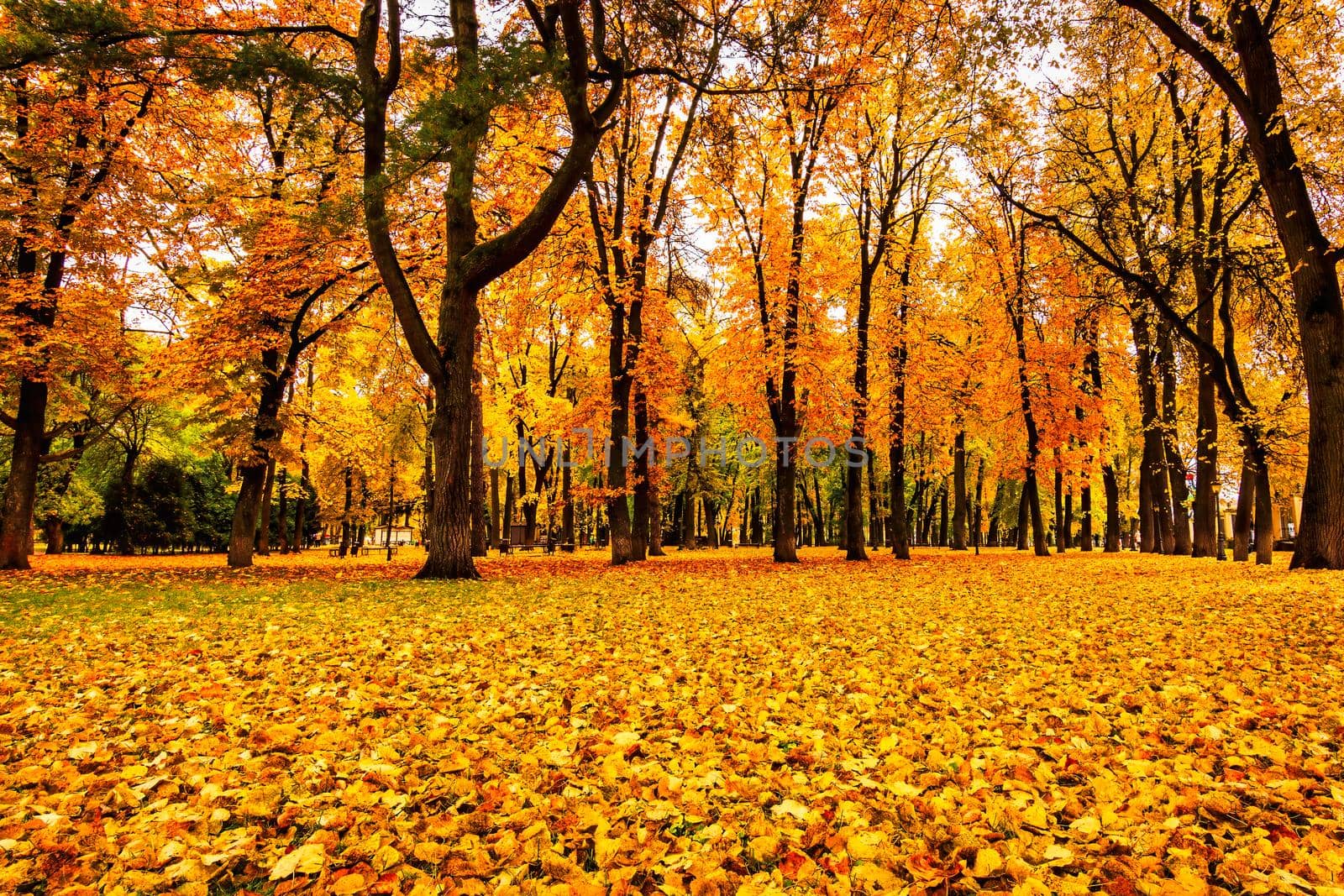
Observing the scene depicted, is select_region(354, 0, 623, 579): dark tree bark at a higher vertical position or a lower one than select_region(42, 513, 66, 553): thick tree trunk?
higher

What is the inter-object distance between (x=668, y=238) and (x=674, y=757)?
1498cm

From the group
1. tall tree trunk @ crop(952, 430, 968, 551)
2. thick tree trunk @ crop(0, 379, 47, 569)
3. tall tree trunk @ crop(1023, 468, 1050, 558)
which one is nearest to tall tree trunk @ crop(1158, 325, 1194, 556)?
tall tree trunk @ crop(1023, 468, 1050, 558)

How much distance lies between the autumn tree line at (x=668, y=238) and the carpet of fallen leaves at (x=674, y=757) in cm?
617

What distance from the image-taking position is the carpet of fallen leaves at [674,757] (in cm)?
199

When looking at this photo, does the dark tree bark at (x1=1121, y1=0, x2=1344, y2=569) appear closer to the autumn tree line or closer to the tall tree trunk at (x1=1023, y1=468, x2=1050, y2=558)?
the autumn tree line

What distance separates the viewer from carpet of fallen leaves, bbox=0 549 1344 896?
1.99 meters

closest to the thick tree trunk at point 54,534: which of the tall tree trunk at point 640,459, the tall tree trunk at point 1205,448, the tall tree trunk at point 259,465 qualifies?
the tall tree trunk at point 259,465

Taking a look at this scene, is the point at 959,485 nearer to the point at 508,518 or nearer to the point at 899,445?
the point at 899,445

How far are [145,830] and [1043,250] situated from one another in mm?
26408

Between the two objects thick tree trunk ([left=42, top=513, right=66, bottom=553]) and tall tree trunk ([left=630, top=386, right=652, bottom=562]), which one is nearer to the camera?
tall tree trunk ([left=630, top=386, right=652, bottom=562])

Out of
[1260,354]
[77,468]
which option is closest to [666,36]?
[1260,354]

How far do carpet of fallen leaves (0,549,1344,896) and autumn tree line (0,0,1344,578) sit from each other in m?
6.17

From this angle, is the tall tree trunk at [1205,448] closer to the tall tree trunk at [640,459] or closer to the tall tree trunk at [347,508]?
the tall tree trunk at [640,459]

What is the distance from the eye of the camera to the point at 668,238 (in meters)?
→ 16.3
